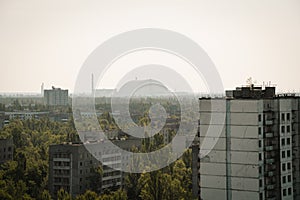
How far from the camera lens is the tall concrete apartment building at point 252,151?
385 inches

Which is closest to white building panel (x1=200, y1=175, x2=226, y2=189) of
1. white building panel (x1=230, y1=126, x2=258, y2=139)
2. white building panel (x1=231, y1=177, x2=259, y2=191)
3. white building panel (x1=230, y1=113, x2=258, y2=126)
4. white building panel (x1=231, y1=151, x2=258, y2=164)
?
white building panel (x1=231, y1=177, x2=259, y2=191)

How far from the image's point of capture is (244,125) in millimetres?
9883

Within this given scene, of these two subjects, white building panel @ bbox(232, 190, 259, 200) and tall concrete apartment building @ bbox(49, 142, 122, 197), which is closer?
white building panel @ bbox(232, 190, 259, 200)

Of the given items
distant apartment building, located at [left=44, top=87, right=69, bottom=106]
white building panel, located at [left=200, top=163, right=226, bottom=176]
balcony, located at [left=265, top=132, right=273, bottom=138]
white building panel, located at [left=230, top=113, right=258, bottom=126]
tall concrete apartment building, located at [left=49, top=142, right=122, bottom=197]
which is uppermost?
distant apartment building, located at [left=44, top=87, right=69, bottom=106]

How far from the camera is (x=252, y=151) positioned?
975 centimetres

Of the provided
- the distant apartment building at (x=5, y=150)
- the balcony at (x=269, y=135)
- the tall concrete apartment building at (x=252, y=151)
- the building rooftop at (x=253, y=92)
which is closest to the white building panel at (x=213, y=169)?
the tall concrete apartment building at (x=252, y=151)

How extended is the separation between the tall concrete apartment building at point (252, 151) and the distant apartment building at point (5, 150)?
11.3 meters

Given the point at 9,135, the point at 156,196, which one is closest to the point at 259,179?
the point at 156,196

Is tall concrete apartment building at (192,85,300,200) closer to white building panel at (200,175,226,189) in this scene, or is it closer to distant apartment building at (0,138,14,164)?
white building panel at (200,175,226,189)

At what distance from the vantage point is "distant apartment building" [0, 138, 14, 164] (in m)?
19.8

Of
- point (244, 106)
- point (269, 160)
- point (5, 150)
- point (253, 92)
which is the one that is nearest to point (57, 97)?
point (5, 150)

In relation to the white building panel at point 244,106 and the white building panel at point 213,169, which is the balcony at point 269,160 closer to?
the white building panel at point 213,169

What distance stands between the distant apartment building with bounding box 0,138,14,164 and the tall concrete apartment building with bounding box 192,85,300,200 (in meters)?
11.3

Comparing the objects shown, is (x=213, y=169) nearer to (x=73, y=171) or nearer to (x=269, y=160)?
(x=269, y=160)
